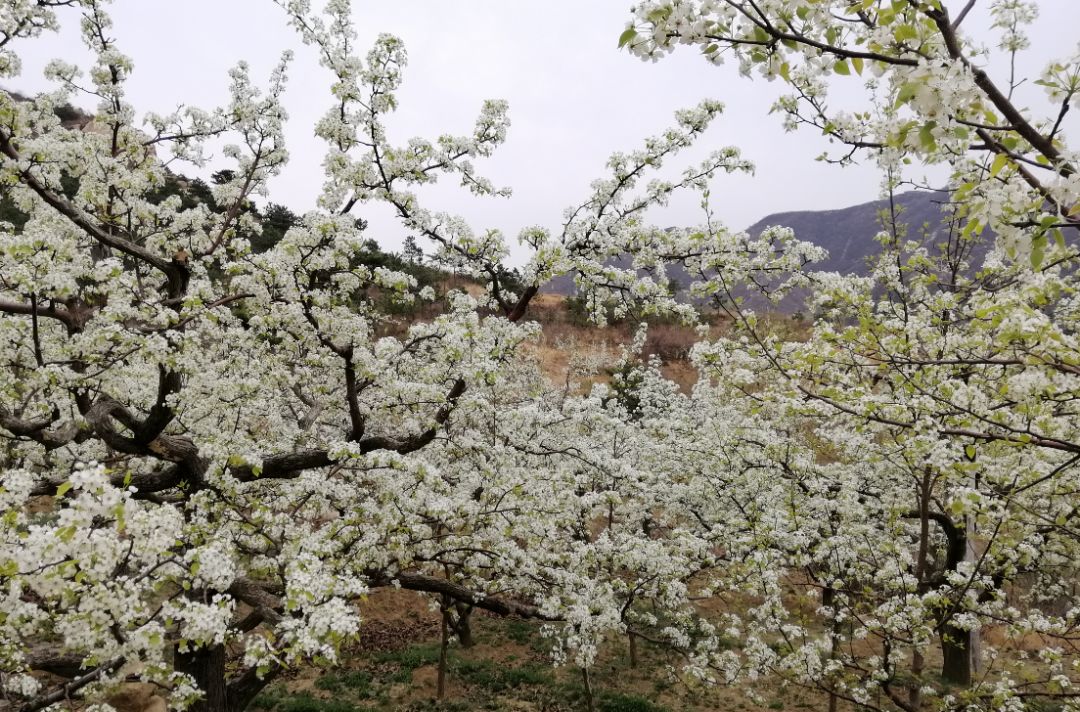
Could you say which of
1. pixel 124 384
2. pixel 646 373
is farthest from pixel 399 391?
pixel 646 373

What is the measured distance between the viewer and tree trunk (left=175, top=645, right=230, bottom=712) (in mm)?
6871

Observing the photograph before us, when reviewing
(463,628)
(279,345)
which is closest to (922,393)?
(279,345)

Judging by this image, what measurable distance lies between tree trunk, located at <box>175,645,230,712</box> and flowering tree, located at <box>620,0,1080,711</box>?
708 centimetres

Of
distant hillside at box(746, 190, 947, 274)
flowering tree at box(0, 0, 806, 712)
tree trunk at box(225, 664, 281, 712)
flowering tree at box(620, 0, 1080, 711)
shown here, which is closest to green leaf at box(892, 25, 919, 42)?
flowering tree at box(620, 0, 1080, 711)

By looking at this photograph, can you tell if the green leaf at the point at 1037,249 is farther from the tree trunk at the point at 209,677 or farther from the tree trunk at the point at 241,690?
the tree trunk at the point at 241,690

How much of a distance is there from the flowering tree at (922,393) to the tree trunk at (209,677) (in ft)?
23.2

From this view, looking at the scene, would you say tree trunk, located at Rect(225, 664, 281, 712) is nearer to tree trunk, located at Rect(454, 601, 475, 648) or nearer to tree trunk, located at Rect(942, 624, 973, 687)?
tree trunk, located at Rect(454, 601, 475, 648)

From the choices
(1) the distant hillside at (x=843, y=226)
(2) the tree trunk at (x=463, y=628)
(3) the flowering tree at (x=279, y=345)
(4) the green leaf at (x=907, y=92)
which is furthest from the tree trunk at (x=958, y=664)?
(1) the distant hillside at (x=843, y=226)

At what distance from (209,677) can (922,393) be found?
30.0 ft

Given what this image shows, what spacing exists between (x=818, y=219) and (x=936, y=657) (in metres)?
148

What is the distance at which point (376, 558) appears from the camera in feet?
23.6

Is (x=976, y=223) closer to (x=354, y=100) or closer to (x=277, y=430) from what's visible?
(x=354, y=100)

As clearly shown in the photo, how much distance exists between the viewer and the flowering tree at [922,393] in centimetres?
288

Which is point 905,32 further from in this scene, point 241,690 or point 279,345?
point 241,690
